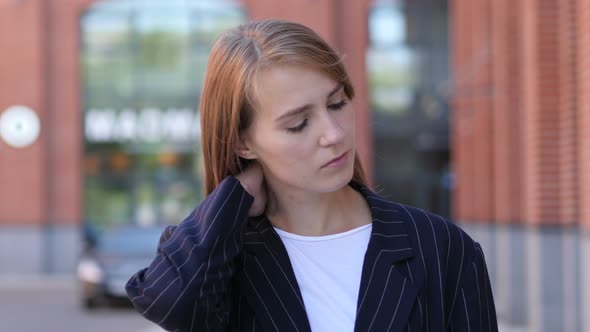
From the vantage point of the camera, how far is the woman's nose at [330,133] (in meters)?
2.32

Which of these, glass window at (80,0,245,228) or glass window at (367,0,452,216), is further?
glass window at (367,0,452,216)

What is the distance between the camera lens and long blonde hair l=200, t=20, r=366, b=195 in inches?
92.9

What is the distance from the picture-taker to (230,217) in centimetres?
239

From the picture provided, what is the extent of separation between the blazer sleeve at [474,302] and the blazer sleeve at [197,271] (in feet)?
1.59

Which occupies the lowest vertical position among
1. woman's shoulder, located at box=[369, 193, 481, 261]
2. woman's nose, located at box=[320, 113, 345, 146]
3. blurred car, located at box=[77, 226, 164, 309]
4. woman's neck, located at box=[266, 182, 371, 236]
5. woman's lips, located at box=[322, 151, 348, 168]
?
blurred car, located at box=[77, 226, 164, 309]

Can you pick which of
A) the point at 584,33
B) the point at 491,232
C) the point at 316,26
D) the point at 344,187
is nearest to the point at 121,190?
the point at 316,26

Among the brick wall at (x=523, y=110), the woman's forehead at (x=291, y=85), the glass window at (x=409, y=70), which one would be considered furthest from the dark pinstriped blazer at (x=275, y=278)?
the glass window at (x=409, y=70)

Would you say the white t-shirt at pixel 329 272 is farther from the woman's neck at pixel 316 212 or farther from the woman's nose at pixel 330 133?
the woman's nose at pixel 330 133

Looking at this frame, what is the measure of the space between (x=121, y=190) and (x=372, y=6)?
343 inches

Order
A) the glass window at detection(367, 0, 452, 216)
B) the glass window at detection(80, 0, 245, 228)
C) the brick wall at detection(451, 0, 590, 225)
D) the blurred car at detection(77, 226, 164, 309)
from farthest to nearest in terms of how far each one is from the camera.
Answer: the glass window at detection(367, 0, 452, 216) < the glass window at detection(80, 0, 245, 228) < the blurred car at detection(77, 226, 164, 309) < the brick wall at detection(451, 0, 590, 225)

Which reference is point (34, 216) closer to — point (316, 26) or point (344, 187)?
point (316, 26)

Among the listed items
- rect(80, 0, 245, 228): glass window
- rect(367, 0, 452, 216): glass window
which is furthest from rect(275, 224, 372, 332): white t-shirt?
rect(367, 0, 452, 216): glass window

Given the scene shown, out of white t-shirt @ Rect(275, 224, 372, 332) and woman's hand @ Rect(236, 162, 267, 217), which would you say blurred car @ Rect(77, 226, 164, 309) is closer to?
woman's hand @ Rect(236, 162, 267, 217)

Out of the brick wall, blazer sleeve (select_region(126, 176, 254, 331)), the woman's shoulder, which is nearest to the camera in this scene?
blazer sleeve (select_region(126, 176, 254, 331))
